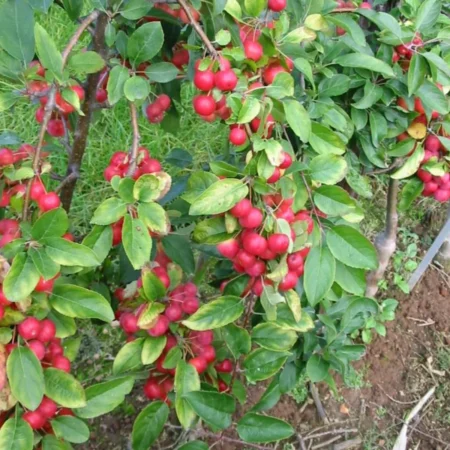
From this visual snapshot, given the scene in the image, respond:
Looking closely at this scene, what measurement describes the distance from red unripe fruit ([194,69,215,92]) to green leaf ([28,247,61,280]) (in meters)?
0.26

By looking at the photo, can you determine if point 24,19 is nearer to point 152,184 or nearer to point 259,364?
point 152,184

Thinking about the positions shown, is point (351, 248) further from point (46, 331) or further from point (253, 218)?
point (46, 331)

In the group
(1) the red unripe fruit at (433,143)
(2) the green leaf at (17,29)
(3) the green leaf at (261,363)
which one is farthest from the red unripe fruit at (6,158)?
(1) the red unripe fruit at (433,143)

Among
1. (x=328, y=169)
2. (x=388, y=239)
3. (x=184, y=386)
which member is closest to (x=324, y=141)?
(x=328, y=169)

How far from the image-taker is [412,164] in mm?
1074

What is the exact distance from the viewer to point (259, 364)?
937 millimetres

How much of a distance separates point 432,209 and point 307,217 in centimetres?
146

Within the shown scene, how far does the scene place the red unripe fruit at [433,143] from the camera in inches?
42.2

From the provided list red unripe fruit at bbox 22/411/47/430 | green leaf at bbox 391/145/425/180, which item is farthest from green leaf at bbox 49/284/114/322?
green leaf at bbox 391/145/425/180

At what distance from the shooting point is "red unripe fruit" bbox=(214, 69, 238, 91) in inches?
26.5

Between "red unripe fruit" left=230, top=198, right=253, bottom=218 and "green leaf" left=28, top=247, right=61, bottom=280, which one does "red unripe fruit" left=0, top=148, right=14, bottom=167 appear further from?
"red unripe fruit" left=230, top=198, right=253, bottom=218

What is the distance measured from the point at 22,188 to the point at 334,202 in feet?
1.30

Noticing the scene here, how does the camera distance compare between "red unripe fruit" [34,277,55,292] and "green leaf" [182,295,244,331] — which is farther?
"green leaf" [182,295,244,331]

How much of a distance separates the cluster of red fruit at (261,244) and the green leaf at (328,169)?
54mm
